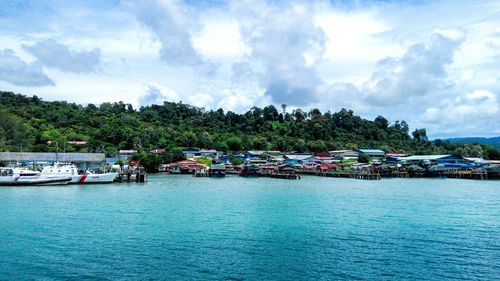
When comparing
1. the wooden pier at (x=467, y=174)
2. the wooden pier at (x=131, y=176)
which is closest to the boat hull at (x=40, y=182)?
the wooden pier at (x=131, y=176)

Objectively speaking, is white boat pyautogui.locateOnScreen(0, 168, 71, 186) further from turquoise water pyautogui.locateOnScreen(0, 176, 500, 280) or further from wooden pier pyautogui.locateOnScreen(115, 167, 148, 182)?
turquoise water pyautogui.locateOnScreen(0, 176, 500, 280)

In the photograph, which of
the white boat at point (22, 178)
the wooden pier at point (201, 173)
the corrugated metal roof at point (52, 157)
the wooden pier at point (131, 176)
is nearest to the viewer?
the white boat at point (22, 178)

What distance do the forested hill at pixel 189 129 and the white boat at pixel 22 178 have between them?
28.1 metres

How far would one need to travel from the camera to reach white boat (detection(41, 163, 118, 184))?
188ft

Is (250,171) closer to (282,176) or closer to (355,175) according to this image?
(282,176)

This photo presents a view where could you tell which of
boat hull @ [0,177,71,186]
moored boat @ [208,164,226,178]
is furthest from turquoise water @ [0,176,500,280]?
moored boat @ [208,164,226,178]

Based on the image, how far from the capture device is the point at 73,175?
58562 millimetres

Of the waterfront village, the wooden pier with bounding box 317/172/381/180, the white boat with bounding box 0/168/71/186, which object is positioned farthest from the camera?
the wooden pier with bounding box 317/172/381/180

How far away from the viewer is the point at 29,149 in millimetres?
86000

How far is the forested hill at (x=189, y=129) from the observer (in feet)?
321

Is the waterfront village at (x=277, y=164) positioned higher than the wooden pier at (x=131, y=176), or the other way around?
the waterfront village at (x=277, y=164)

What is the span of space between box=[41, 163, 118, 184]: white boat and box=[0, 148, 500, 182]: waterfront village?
4.02 m

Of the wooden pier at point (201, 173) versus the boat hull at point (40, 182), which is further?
the wooden pier at point (201, 173)

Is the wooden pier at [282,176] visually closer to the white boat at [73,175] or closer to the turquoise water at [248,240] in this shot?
the white boat at [73,175]
